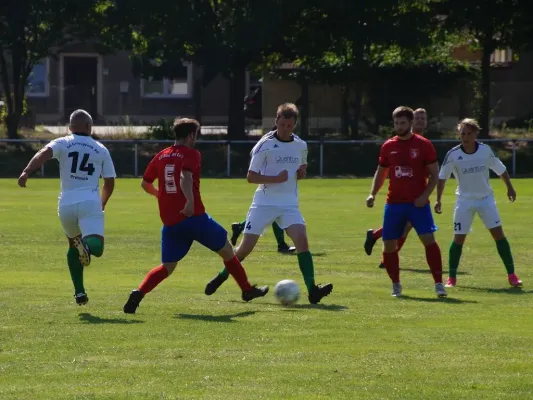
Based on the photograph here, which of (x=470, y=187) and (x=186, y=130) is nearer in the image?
(x=186, y=130)

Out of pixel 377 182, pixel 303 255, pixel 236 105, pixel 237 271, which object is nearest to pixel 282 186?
pixel 303 255

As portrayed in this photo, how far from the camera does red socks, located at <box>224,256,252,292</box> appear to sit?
38.8 feet

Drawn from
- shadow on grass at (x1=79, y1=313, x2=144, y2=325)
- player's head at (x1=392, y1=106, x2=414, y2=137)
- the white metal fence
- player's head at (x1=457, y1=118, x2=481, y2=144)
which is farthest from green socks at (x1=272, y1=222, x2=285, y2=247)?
the white metal fence

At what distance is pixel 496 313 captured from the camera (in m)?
11.4

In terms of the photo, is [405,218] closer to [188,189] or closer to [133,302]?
[188,189]

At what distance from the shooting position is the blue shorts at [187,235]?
37.0 ft

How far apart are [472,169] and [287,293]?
10.1ft

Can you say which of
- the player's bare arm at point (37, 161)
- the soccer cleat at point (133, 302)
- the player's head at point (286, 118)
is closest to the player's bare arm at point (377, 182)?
the player's head at point (286, 118)

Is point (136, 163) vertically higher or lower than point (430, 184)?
lower

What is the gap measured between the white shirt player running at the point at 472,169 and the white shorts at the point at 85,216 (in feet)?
13.6

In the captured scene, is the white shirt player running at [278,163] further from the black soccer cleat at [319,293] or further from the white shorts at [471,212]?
the white shorts at [471,212]

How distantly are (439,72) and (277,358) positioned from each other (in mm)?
39327

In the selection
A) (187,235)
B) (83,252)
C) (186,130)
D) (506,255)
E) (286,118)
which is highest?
(286,118)

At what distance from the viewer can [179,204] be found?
11.2 metres
